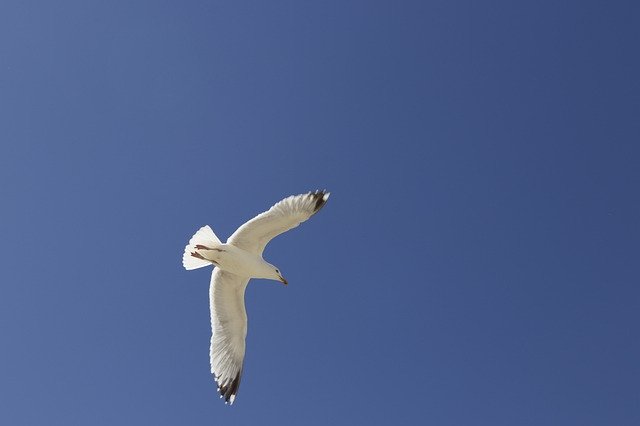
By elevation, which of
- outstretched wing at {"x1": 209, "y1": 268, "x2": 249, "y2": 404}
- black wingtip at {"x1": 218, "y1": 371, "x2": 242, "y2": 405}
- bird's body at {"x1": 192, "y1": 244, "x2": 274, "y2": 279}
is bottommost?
black wingtip at {"x1": 218, "y1": 371, "x2": 242, "y2": 405}

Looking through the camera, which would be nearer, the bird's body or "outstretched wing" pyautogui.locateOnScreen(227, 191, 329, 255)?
"outstretched wing" pyautogui.locateOnScreen(227, 191, 329, 255)

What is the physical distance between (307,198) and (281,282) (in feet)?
4.47

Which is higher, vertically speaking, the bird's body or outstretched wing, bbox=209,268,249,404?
the bird's body

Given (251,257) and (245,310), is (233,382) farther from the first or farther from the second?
(251,257)

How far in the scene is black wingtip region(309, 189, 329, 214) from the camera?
7.62 metres

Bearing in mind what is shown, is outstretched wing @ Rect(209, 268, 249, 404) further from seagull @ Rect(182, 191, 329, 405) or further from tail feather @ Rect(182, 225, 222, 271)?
tail feather @ Rect(182, 225, 222, 271)

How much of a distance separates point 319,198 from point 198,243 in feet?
5.46

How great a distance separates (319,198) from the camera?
25.0 feet

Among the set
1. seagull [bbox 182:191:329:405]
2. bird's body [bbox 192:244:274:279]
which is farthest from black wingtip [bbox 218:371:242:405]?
bird's body [bbox 192:244:274:279]

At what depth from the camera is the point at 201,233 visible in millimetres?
8148

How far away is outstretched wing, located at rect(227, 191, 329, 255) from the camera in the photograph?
25.0 ft

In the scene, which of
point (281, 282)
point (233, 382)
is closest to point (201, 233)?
point (281, 282)

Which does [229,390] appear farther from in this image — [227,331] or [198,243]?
[198,243]

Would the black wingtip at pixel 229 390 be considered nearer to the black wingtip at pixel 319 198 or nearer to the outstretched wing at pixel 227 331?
the outstretched wing at pixel 227 331
